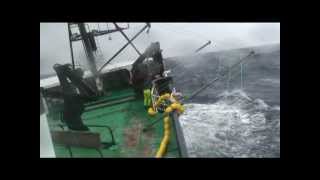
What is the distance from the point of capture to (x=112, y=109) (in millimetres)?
9406

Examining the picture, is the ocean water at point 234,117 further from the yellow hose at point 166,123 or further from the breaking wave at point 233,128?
the yellow hose at point 166,123

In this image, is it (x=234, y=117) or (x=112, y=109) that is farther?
(x=234, y=117)

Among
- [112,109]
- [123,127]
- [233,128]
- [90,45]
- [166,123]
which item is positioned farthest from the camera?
[233,128]

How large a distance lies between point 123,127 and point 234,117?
14.8 feet

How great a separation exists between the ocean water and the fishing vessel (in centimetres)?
182

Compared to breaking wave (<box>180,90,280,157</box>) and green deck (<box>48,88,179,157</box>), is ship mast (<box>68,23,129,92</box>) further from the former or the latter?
breaking wave (<box>180,90,280,157</box>)

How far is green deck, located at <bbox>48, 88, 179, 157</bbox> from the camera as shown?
7.19m

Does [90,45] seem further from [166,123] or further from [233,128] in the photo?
[233,128]

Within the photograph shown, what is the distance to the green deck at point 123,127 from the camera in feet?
23.6

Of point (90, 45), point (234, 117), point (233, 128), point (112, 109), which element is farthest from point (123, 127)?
point (234, 117)
